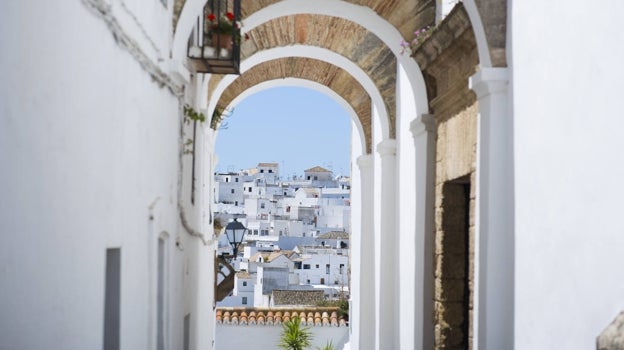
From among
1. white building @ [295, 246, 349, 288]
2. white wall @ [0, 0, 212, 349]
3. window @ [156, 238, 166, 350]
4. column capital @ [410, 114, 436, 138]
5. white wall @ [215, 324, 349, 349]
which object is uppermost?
column capital @ [410, 114, 436, 138]

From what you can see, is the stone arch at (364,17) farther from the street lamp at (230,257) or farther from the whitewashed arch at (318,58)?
the street lamp at (230,257)

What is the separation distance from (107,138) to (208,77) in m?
5.11

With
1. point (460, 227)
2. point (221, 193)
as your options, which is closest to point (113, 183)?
point (460, 227)

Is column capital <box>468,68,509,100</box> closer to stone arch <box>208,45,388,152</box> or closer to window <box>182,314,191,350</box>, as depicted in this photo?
window <box>182,314,191,350</box>

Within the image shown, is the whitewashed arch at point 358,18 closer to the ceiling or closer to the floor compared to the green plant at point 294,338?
closer to the ceiling

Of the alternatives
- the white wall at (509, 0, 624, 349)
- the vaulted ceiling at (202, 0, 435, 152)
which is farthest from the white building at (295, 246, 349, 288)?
the white wall at (509, 0, 624, 349)

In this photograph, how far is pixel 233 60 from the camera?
7.73 meters

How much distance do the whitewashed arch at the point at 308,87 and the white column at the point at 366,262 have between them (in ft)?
1.95

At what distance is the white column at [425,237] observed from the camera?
845cm

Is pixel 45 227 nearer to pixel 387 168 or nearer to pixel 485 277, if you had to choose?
pixel 485 277

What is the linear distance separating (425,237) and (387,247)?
7.98ft

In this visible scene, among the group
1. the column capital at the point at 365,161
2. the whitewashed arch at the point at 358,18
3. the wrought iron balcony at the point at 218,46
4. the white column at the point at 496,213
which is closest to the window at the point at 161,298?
the wrought iron balcony at the point at 218,46

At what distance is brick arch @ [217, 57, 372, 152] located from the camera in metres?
12.3

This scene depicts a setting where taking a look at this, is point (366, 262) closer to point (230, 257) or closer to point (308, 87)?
point (230, 257)
